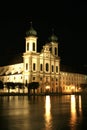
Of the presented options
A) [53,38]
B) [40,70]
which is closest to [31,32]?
[40,70]

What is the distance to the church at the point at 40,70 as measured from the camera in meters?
102

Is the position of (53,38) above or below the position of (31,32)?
above

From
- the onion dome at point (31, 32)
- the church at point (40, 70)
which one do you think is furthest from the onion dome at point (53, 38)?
the onion dome at point (31, 32)

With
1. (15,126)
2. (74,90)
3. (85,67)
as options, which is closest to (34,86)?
(74,90)

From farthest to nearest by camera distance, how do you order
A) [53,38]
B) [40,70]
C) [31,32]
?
[53,38]
[40,70]
[31,32]

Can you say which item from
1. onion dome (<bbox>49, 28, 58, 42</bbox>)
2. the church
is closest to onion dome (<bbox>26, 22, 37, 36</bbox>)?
the church

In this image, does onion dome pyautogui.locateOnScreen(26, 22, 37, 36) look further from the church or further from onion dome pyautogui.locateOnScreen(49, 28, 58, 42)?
onion dome pyautogui.locateOnScreen(49, 28, 58, 42)

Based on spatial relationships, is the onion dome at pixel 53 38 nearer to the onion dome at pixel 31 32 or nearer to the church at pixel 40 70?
the church at pixel 40 70

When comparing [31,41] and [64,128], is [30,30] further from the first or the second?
[64,128]

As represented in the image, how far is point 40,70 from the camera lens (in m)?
105

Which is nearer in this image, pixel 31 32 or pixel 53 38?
pixel 31 32

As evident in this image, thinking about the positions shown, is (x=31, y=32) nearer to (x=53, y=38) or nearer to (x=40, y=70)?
(x=40, y=70)

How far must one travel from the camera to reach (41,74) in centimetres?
10550

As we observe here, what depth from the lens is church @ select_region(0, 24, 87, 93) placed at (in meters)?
102
